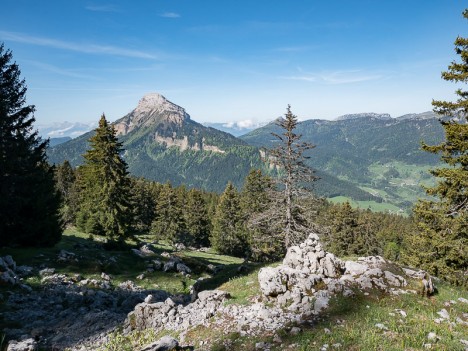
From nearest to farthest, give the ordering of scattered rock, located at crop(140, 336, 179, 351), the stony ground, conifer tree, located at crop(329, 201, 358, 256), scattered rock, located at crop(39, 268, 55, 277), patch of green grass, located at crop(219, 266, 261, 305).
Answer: scattered rock, located at crop(140, 336, 179, 351), the stony ground, patch of green grass, located at crop(219, 266, 261, 305), scattered rock, located at crop(39, 268, 55, 277), conifer tree, located at crop(329, 201, 358, 256)

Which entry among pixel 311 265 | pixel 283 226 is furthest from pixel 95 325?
pixel 283 226

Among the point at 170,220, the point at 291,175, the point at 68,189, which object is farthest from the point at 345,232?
the point at 68,189

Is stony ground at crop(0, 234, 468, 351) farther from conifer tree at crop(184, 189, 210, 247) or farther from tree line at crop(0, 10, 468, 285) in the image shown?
conifer tree at crop(184, 189, 210, 247)

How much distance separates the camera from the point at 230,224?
65.8 m

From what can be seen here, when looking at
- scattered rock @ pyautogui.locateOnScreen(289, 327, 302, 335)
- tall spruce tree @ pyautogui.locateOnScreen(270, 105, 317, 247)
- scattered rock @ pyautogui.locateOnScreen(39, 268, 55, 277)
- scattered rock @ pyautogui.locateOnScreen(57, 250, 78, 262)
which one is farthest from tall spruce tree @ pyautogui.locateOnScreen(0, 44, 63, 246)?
scattered rock @ pyautogui.locateOnScreen(289, 327, 302, 335)

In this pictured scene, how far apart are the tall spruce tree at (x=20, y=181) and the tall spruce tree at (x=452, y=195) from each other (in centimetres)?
3314

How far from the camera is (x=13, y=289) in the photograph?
61.7 feet

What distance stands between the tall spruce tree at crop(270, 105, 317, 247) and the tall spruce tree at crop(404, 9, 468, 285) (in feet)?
34.1

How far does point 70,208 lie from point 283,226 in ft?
181

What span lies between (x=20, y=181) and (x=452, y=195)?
36093mm

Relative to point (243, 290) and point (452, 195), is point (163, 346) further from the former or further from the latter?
point (452, 195)

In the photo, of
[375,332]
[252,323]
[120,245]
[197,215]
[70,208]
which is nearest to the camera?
[375,332]

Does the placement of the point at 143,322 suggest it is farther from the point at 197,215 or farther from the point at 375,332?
the point at 197,215

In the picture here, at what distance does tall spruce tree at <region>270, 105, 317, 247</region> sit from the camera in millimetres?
30422
